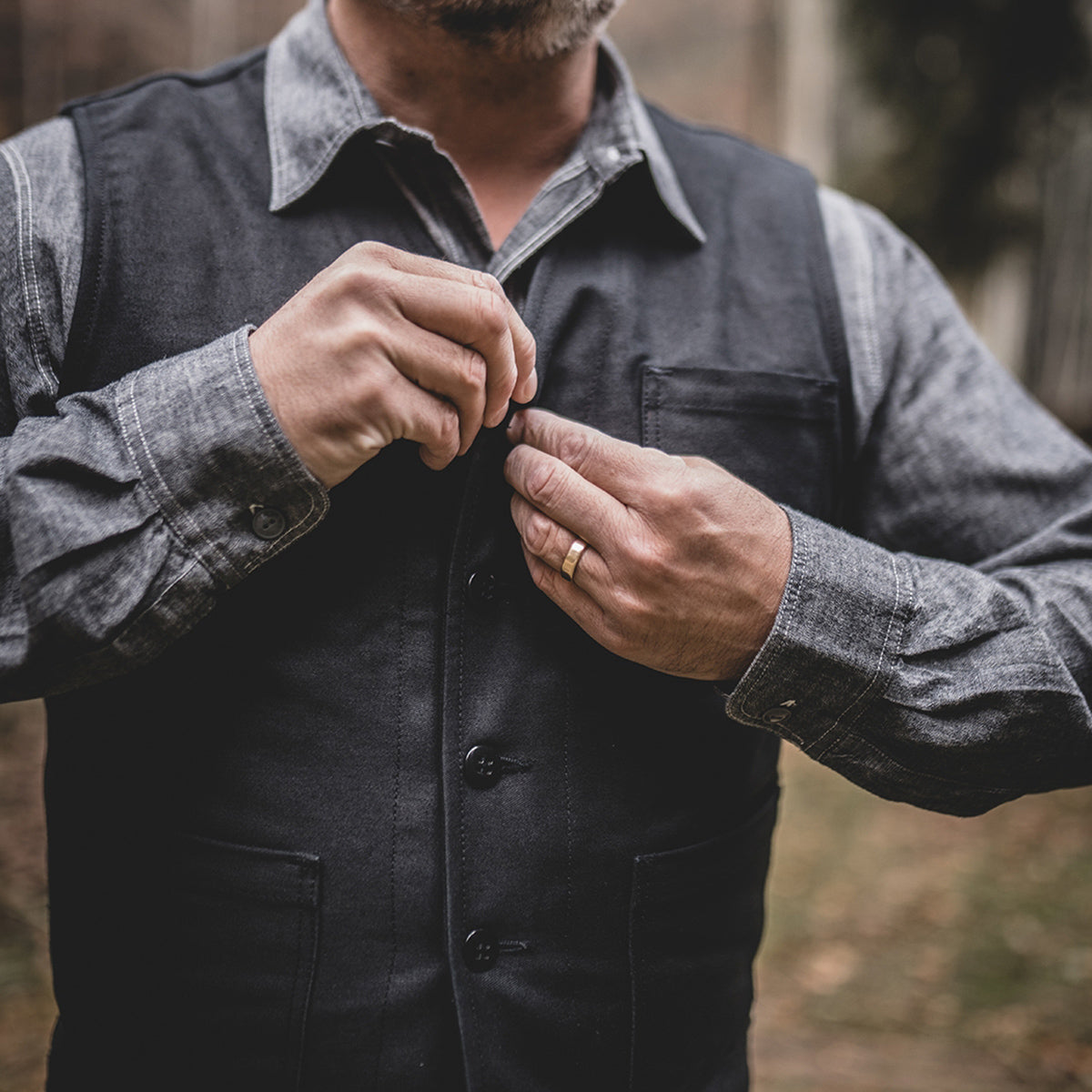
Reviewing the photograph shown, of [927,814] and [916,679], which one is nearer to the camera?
[916,679]

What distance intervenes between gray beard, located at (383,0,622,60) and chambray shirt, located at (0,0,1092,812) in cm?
14

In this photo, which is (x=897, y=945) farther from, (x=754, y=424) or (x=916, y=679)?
(x=754, y=424)

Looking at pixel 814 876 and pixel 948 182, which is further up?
pixel 948 182

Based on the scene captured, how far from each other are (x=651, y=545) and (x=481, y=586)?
0.23m

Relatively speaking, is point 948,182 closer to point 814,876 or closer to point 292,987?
point 814,876

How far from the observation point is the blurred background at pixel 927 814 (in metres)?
3.47

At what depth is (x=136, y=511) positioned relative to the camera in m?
1.06

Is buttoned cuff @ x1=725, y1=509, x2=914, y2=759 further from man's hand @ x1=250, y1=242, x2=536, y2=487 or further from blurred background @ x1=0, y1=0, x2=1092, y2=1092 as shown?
blurred background @ x1=0, y1=0, x2=1092, y2=1092

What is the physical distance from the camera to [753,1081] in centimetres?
327

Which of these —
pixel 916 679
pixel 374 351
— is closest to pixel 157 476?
pixel 374 351

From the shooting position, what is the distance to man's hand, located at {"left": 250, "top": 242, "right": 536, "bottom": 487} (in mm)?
1054

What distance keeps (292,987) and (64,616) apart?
21.2 inches

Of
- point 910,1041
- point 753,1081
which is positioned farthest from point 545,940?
point 910,1041

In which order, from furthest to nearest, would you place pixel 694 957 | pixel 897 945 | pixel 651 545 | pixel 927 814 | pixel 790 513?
1. pixel 927 814
2. pixel 897 945
3. pixel 694 957
4. pixel 790 513
5. pixel 651 545
